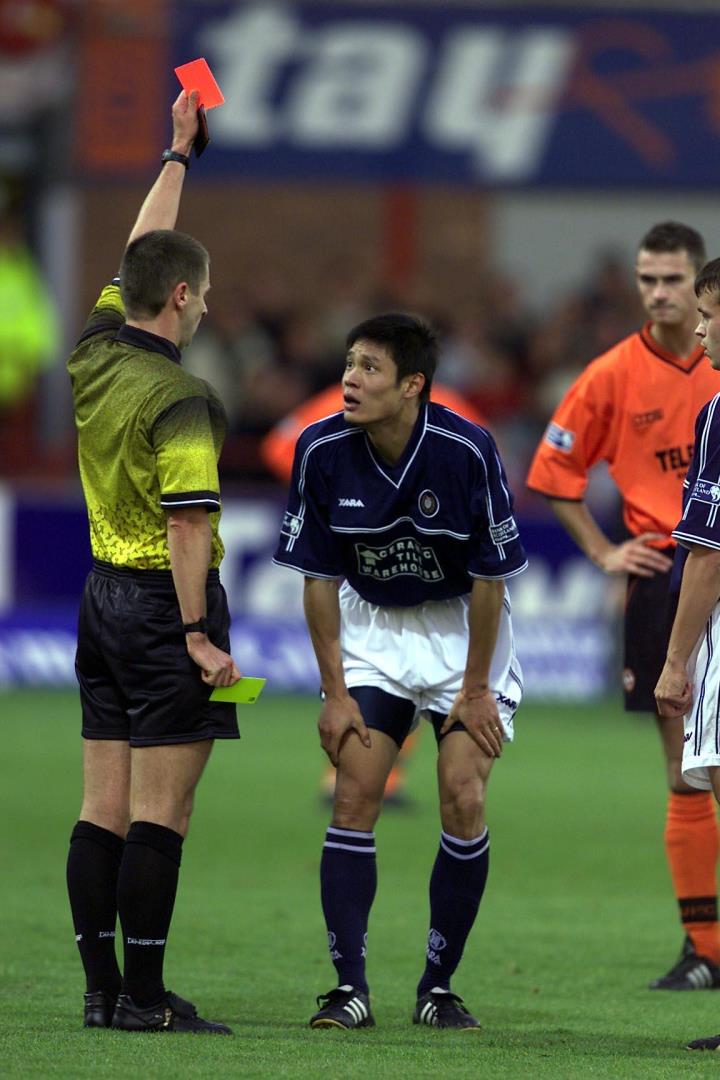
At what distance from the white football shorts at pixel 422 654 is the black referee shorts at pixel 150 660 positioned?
0.52 meters

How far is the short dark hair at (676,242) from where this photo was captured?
6.84 m

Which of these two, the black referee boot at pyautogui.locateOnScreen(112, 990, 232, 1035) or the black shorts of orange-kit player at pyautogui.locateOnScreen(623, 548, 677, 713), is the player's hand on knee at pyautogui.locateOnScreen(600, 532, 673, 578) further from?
the black referee boot at pyautogui.locateOnScreen(112, 990, 232, 1035)

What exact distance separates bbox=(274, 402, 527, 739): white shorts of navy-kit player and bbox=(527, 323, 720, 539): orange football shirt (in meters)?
1.25

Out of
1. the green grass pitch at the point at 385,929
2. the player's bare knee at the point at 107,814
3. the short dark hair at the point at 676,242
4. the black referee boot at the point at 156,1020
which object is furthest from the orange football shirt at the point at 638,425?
the black referee boot at the point at 156,1020

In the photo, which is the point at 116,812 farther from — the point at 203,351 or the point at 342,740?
the point at 203,351

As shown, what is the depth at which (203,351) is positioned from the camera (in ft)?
56.6

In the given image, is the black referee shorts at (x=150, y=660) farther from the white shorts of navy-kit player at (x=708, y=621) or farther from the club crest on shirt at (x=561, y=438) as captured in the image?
the club crest on shirt at (x=561, y=438)

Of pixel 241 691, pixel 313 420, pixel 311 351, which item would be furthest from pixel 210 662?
pixel 311 351

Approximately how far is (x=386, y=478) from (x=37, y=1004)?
6.04 ft

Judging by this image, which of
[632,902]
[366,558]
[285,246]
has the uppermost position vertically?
[285,246]

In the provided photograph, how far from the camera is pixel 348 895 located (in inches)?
224

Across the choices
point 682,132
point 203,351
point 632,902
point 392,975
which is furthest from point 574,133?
point 392,975

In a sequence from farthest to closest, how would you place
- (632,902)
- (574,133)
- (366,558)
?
(574,133), (632,902), (366,558)

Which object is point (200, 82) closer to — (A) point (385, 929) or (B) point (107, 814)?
(B) point (107, 814)
